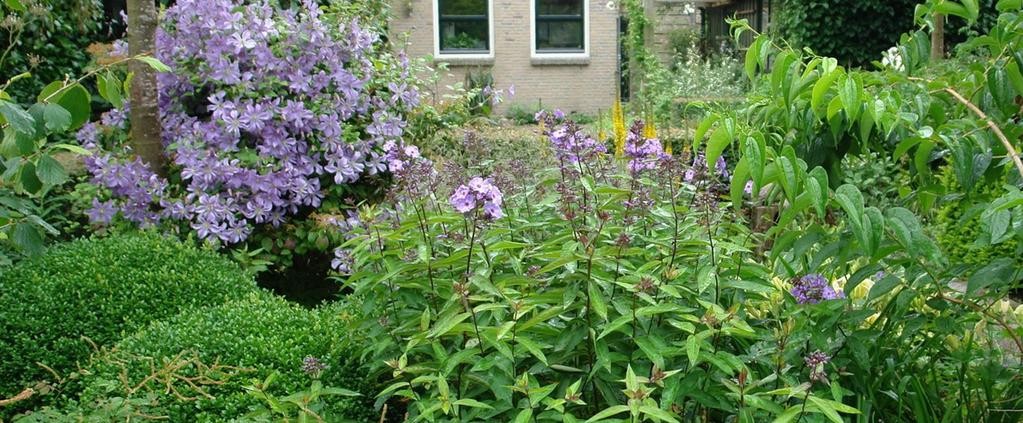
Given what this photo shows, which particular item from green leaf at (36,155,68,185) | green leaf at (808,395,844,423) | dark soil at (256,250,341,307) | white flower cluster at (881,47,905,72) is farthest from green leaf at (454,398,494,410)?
dark soil at (256,250,341,307)

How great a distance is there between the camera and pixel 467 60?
58.3 feet

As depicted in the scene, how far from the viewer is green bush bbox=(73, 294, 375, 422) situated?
97.5 inches

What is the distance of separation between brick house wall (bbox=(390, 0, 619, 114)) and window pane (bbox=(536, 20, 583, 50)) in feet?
0.88

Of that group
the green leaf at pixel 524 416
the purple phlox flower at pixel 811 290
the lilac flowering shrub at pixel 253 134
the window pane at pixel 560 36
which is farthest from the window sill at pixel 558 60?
the green leaf at pixel 524 416

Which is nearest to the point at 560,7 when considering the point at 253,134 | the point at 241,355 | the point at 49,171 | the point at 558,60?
the point at 558,60

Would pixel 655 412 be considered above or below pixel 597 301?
below

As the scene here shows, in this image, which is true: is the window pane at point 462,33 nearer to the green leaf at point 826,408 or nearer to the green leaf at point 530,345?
the green leaf at point 530,345

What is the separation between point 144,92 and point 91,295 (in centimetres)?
114

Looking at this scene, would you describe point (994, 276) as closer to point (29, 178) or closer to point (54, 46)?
point (29, 178)

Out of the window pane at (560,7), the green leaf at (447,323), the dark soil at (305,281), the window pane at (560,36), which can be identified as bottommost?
the dark soil at (305,281)

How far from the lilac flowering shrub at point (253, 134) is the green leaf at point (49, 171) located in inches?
68.5

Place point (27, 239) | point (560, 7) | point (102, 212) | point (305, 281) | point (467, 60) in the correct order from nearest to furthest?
point (27, 239), point (102, 212), point (305, 281), point (467, 60), point (560, 7)

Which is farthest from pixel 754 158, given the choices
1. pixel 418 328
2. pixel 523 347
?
pixel 418 328

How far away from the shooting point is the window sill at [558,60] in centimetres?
1797
